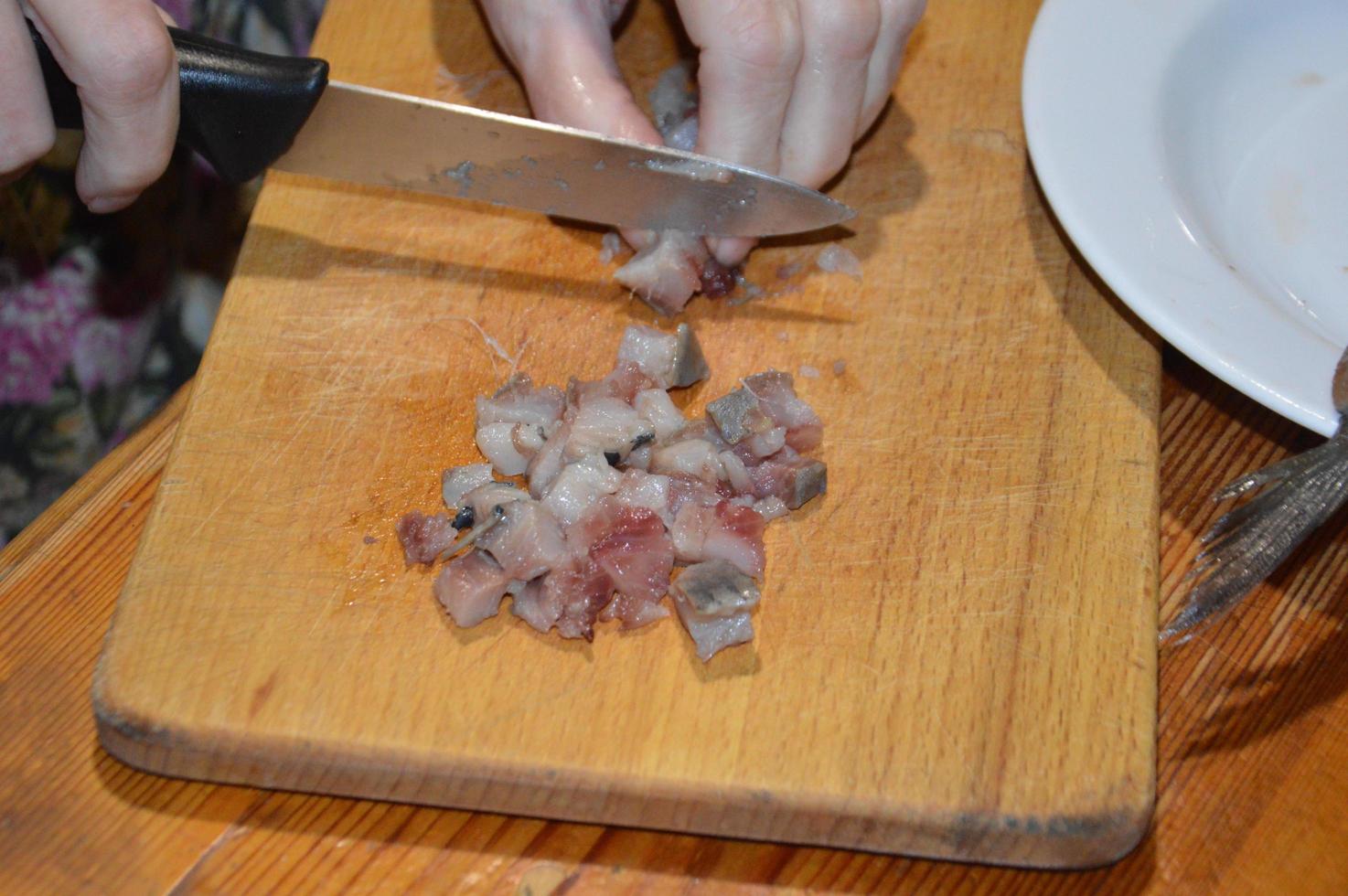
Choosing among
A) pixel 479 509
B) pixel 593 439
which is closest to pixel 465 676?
pixel 479 509

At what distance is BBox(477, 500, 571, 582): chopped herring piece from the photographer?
4.62 ft

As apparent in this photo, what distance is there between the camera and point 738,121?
1626mm

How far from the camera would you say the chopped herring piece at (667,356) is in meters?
1.58

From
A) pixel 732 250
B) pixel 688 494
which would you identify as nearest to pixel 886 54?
pixel 732 250

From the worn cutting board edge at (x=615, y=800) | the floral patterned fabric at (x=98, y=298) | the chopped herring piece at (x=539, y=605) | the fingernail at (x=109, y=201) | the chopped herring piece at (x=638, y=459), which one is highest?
the fingernail at (x=109, y=201)

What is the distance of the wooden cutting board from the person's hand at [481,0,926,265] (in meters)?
0.14

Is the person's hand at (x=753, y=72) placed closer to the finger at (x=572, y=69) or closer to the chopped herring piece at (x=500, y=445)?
the finger at (x=572, y=69)

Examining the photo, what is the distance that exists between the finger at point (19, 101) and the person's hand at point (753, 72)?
61 centimetres

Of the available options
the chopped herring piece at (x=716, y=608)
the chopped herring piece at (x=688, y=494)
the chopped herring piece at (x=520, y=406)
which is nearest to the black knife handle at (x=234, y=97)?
the chopped herring piece at (x=520, y=406)

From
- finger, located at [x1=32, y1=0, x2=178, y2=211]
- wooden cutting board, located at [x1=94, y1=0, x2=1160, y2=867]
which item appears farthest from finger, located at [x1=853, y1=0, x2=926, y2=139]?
finger, located at [x1=32, y1=0, x2=178, y2=211]

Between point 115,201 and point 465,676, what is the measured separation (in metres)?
0.75

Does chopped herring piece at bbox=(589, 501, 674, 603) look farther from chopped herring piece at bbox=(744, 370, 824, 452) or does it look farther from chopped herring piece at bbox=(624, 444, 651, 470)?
chopped herring piece at bbox=(744, 370, 824, 452)

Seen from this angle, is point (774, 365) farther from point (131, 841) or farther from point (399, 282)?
point (131, 841)

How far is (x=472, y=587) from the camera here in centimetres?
138
